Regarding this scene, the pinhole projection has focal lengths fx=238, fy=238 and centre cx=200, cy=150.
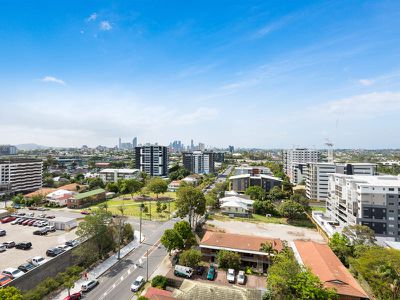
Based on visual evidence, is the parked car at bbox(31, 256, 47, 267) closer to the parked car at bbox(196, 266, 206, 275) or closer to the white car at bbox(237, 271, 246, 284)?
the parked car at bbox(196, 266, 206, 275)

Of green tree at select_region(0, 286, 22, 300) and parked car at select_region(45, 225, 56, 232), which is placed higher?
green tree at select_region(0, 286, 22, 300)

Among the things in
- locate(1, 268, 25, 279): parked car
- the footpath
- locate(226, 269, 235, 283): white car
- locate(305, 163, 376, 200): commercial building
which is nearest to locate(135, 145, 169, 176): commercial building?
locate(305, 163, 376, 200): commercial building

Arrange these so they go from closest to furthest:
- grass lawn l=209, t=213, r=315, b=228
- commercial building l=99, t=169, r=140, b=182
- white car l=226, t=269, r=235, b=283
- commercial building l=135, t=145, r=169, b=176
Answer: white car l=226, t=269, r=235, b=283
grass lawn l=209, t=213, r=315, b=228
commercial building l=99, t=169, r=140, b=182
commercial building l=135, t=145, r=169, b=176

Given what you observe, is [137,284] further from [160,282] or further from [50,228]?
[50,228]

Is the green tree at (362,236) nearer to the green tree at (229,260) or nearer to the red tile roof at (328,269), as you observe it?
the red tile roof at (328,269)

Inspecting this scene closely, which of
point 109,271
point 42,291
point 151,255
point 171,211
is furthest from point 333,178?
point 42,291

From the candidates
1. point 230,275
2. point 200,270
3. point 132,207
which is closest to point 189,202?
point 200,270
